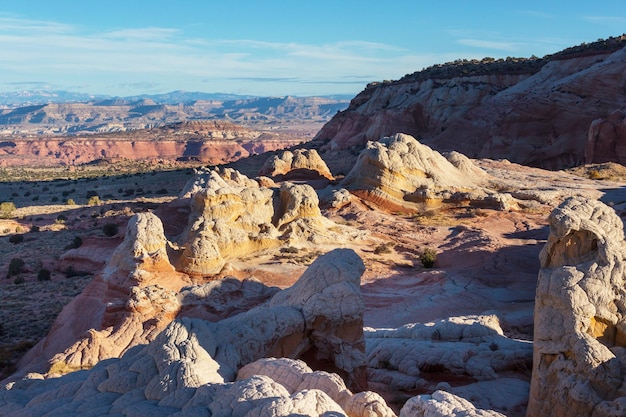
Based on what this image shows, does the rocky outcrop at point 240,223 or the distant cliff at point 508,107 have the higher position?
the distant cliff at point 508,107

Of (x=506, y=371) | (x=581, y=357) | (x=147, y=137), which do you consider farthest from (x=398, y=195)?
(x=147, y=137)

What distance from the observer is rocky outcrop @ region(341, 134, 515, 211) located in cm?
2680

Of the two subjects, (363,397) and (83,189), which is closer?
(363,397)

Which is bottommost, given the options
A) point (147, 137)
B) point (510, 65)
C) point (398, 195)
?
point (147, 137)

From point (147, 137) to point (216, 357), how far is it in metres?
126

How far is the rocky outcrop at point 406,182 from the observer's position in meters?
26.8

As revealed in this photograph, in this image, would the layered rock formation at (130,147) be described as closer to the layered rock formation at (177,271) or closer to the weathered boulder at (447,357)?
the layered rock formation at (177,271)

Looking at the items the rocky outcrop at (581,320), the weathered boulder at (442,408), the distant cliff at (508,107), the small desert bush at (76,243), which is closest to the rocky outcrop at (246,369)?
the weathered boulder at (442,408)

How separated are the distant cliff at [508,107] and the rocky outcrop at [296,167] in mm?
17103

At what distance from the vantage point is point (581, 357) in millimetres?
9172

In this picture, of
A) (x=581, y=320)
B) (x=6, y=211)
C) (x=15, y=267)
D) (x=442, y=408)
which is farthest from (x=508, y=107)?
(x=442, y=408)

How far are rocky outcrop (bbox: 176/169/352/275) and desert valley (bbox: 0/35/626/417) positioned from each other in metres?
0.07

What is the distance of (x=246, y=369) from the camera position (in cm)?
884

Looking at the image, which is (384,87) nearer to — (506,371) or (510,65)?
(510,65)
